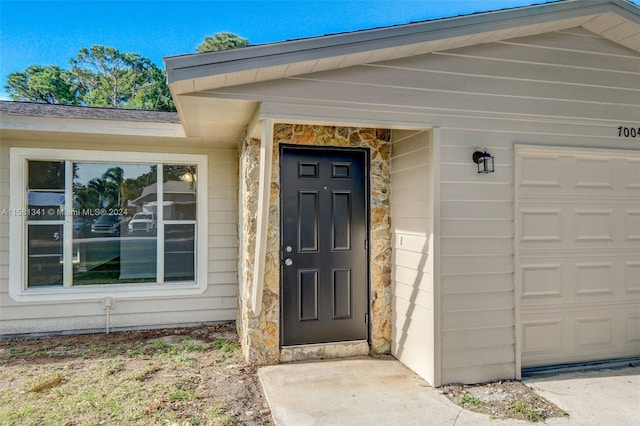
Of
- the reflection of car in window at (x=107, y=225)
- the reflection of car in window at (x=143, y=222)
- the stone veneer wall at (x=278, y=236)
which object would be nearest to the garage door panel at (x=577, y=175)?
the stone veneer wall at (x=278, y=236)

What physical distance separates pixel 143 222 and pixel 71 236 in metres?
0.86

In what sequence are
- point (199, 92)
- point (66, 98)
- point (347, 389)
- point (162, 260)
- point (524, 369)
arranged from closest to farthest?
1. point (199, 92)
2. point (347, 389)
3. point (524, 369)
4. point (162, 260)
5. point (66, 98)

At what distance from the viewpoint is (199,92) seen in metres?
2.86

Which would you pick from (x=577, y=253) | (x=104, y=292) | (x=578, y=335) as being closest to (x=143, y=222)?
(x=104, y=292)

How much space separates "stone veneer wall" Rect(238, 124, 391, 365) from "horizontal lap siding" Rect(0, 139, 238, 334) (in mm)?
1370

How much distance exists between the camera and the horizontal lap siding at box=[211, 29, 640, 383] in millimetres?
3152

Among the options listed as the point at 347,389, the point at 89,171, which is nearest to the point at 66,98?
the point at 89,171

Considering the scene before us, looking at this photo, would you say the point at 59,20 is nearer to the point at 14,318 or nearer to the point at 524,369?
the point at 14,318

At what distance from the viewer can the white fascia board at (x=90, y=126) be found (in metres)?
4.05

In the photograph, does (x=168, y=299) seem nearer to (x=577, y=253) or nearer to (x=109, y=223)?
(x=109, y=223)

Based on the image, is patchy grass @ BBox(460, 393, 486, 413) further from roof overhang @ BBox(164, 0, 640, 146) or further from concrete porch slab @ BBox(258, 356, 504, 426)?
roof overhang @ BBox(164, 0, 640, 146)

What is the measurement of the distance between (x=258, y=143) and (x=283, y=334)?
1.90m

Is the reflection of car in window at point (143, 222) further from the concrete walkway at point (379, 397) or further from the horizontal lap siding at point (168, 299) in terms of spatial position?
the concrete walkway at point (379, 397)

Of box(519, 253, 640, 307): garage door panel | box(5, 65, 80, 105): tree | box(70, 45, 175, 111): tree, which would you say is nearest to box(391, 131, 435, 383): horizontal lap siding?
box(519, 253, 640, 307): garage door panel
